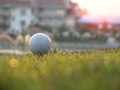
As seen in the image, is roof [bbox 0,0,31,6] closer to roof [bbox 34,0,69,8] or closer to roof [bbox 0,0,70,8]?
roof [bbox 0,0,70,8]

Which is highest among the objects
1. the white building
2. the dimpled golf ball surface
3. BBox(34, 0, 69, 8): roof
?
BBox(34, 0, 69, 8): roof

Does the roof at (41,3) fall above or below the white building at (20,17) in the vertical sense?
above

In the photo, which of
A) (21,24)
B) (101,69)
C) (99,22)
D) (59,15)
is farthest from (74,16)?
(101,69)

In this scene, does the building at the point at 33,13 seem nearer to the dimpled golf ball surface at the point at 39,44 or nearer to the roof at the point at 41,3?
the roof at the point at 41,3

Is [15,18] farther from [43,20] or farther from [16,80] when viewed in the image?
[16,80]

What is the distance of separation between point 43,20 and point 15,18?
4782 mm

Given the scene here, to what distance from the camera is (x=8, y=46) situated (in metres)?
32.1

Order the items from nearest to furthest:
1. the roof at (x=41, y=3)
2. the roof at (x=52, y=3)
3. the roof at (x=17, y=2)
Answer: the roof at (x=17, y=2) → the roof at (x=41, y=3) → the roof at (x=52, y=3)

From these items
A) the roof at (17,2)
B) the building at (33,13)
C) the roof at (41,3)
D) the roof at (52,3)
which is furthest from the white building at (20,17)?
the roof at (52,3)

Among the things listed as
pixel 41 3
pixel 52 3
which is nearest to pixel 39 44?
pixel 52 3

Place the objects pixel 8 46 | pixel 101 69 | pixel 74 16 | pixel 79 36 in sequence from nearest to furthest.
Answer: pixel 101 69 < pixel 8 46 < pixel 79 36 < pixel 74 16

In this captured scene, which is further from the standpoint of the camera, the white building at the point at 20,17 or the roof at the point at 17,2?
the white building at the point at 20,17

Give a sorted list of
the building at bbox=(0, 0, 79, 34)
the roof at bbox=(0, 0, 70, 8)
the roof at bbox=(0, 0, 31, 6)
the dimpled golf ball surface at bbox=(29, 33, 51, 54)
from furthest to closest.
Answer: the roof at bbox=(0, 0, 70, 8) → the roof at bbox=(0, 0, 31, 6) → the building at bbox=(0, 0, 79, 34) → the dimpled golf ball surface at bbox=(29, 33, 51, 54)

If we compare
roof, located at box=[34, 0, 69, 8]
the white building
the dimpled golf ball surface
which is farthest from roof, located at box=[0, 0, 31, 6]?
the dimpled golf ball surface
